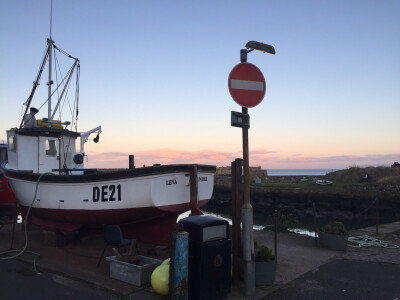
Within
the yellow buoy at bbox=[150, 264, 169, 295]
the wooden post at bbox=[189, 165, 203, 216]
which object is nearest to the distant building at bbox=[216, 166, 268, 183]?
the wooden post at bbox=[189, 165, 203, 216]

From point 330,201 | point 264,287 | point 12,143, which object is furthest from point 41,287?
point 330,201

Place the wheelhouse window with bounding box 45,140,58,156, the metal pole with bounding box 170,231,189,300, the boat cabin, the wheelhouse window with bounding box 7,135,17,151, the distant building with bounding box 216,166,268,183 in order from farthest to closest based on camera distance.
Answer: the distant building with bounding box 216,166,268,183
the wheelhouse window with bounding box 7,135,17,151
the wheelhouse window with bounding box 45,140,58,156
the boat cabin
the metal pole with bounding box 170,231,189,300

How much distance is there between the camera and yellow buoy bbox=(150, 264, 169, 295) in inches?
212

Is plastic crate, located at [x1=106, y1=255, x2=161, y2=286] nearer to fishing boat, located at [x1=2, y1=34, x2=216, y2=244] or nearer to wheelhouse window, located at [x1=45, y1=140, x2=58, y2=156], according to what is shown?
fishing boat, located at [x1=2, y1=34, x2=216, y2=244]

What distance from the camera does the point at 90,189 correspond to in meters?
8.73

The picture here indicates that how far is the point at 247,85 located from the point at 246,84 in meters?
0.02

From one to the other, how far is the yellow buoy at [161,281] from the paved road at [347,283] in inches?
65.3

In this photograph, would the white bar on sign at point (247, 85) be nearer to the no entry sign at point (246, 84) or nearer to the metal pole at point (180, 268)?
the no entry sign at point (246, 84)

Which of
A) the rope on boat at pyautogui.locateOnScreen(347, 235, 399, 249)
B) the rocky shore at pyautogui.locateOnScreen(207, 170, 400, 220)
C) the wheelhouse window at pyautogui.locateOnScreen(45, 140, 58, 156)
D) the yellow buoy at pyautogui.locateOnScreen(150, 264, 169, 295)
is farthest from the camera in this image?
the rocky shore at pyautogui.locateOnScreen(207, 170, 400, 220)

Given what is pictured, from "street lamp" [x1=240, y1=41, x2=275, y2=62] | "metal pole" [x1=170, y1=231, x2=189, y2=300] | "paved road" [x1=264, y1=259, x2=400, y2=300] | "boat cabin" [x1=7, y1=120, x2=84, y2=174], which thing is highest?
"street lamp" [x1=240, y1=41, x2=275, y2=62]

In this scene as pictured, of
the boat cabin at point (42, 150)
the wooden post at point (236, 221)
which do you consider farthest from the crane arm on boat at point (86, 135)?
the wooden post at point (236, 221)

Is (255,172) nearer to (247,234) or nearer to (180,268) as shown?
(247,234)

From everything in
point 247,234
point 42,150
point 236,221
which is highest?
point 42,150

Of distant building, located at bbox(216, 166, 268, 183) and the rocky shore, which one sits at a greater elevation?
distant building, located at bbox(216, 166, 268, 183)
